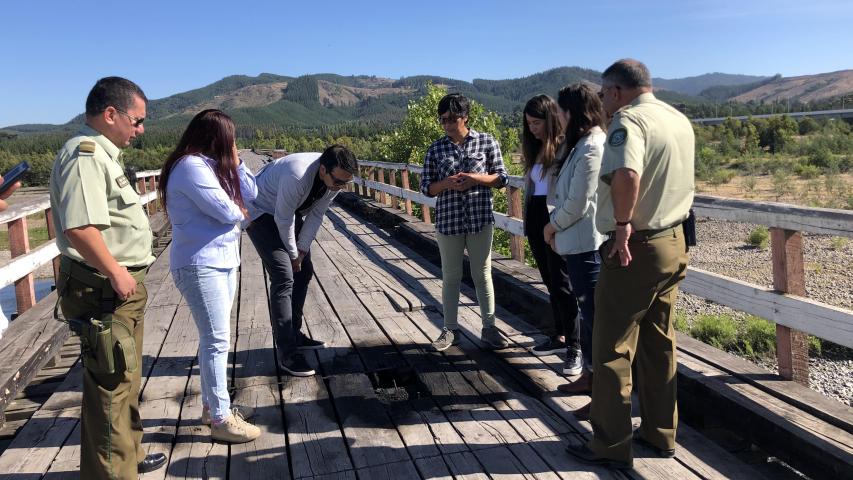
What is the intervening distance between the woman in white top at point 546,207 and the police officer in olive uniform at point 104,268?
6.96 feet

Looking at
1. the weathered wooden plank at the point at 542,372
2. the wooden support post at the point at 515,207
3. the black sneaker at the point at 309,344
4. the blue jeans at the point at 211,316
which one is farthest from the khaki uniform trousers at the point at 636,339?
the wooden support post at the point at 515,207

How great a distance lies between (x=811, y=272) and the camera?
35.9ft

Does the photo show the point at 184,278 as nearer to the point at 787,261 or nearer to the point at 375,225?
the point at 787,261

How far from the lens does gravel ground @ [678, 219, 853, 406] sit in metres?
6.09

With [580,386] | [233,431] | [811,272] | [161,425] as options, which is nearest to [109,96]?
[233,431]

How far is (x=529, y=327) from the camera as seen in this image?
4.66 meters

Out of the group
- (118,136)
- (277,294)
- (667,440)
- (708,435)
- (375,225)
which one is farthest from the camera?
(375,225)

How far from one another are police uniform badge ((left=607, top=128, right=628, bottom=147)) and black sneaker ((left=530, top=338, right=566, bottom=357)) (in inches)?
74.9

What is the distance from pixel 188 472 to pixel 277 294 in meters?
1.30

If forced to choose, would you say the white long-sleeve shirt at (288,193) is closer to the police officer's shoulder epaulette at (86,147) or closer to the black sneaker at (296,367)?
the black sneaker at (296,367)

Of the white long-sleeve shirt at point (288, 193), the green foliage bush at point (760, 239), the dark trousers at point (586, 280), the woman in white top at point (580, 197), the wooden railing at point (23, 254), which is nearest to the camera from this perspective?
the woman in white top at point (580, 197)

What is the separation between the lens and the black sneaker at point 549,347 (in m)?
4.08

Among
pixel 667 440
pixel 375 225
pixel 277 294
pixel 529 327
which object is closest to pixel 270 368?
pixel 277 294

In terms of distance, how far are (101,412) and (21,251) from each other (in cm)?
287
